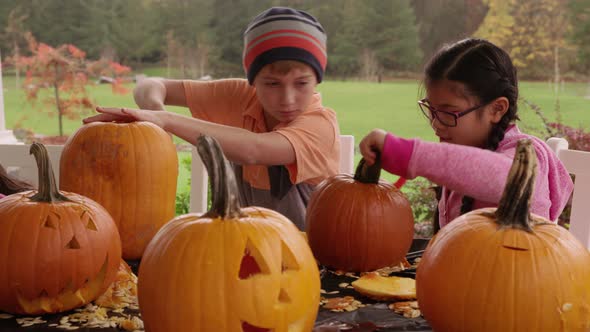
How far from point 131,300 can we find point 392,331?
0.47m

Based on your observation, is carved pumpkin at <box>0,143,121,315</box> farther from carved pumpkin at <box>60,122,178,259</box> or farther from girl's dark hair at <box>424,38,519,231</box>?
girl's dark hair at <box>424,38,519,231</box>

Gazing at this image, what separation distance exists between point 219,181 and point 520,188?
0.44 m

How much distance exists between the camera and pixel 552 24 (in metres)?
4.33

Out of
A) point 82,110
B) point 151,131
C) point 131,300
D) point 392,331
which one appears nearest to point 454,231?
point 392,331

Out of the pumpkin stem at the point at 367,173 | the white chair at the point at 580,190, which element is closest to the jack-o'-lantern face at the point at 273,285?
the pumpkin stem at the point at 367,173

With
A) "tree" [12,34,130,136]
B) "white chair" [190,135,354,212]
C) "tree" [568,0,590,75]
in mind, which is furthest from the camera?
"tree" [12,34,130,136]

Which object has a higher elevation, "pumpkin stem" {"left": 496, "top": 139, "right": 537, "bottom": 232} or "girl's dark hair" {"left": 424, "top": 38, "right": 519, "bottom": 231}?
"girl's dark hair" {"left": 424, "top": 38, "right": 519, "bottom": 231}

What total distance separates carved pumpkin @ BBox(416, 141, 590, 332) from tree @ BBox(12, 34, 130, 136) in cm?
409

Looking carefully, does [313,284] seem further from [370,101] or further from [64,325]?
[370,101]

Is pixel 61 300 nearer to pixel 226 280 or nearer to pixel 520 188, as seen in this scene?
pixel 226 280

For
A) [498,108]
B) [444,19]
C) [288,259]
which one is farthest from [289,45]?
[444,19]

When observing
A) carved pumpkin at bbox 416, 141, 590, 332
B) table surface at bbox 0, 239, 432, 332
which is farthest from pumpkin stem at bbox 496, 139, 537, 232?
table surface at bbox 0, 239, 432, 332

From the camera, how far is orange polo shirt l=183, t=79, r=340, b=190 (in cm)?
178

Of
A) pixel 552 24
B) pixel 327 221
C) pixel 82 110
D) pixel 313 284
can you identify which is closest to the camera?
pixel 313 284
